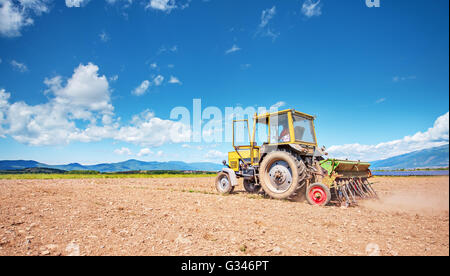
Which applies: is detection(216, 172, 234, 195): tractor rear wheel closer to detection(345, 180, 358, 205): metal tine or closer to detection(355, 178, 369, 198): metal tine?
detection(345, 180, 358, 205): metal tine

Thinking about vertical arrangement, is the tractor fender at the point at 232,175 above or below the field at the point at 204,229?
above

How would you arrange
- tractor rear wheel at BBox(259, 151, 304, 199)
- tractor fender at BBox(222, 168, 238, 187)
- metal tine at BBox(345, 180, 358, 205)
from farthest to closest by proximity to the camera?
1. tractor fender at BBox(222, 168, 238, 187)
2. tractor rear wheel at BBox(259, 151, 304, 199)
3. metal tine at BBox(345, 180, 358, 205)

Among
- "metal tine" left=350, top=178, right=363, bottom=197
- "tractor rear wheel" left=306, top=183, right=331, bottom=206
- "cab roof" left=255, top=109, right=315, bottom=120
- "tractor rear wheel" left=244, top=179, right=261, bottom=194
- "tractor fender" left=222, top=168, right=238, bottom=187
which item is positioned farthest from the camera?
"tractor rear wheel" left=244, top=179, right=261, bottom=194

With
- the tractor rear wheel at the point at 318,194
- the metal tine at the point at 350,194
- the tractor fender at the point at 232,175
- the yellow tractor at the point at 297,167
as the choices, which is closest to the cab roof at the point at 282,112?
the yellow tractor at the point at 297,167

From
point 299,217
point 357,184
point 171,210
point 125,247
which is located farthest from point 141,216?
point 357,184

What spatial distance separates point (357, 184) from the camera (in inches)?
336

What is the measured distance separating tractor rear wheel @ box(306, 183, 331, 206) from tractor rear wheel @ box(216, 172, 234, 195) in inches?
139

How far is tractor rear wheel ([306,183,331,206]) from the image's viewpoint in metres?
7.19

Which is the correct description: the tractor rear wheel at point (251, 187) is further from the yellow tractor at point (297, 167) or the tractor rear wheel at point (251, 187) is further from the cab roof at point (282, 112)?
the cab roof at point (282, 112)

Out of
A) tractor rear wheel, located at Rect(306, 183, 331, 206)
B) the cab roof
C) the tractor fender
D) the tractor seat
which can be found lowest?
tractor rear wheel, located at Rect(306, 183, 331, 206)

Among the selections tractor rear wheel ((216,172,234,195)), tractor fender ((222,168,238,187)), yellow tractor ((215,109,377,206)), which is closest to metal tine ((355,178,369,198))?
yellow tractor ((215,109,377,206))

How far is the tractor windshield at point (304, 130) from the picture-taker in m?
8.75

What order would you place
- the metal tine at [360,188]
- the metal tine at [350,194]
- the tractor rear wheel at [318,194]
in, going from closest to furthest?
the tractor rear wheel at [318,194] < the metal tine at [350,194] < the metal tine at [360,188]

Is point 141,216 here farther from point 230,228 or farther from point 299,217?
point 299,217
